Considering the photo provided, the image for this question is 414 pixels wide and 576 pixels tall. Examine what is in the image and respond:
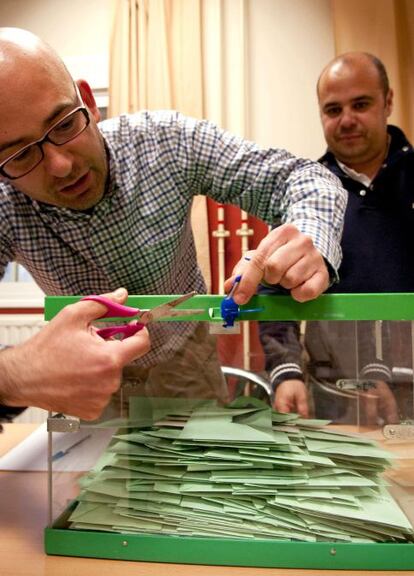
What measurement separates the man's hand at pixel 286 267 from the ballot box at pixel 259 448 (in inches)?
0.8

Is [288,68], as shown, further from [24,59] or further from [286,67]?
[24,59]

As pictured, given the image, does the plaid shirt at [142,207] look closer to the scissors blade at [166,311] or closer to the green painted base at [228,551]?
the scissors blade at [166,311]

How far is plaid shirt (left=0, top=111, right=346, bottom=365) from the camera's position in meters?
1.02

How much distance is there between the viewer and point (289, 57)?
97.3 inches

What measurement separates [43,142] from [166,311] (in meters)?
0.43

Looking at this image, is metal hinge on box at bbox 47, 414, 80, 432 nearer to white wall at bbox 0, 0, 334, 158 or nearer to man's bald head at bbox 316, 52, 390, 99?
man's bald head at bbox 316, 52, 390, 99

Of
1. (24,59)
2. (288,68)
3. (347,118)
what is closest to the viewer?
(24,59)

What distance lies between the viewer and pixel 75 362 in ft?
1.84

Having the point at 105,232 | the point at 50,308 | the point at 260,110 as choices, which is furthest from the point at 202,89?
the point at 50,308

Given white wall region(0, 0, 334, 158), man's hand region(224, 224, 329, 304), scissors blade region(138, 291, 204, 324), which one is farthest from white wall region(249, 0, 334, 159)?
scissors blade region(138, 291, 204, 324)

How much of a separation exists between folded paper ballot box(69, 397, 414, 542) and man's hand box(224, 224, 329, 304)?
165 millimetres

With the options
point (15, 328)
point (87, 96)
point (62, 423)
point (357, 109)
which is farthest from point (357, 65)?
point (15, 328)

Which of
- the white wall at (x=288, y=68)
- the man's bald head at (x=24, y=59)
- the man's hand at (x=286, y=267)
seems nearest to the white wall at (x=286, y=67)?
the white wall at (x=288, y=68)

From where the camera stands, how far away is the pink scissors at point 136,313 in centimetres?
58
